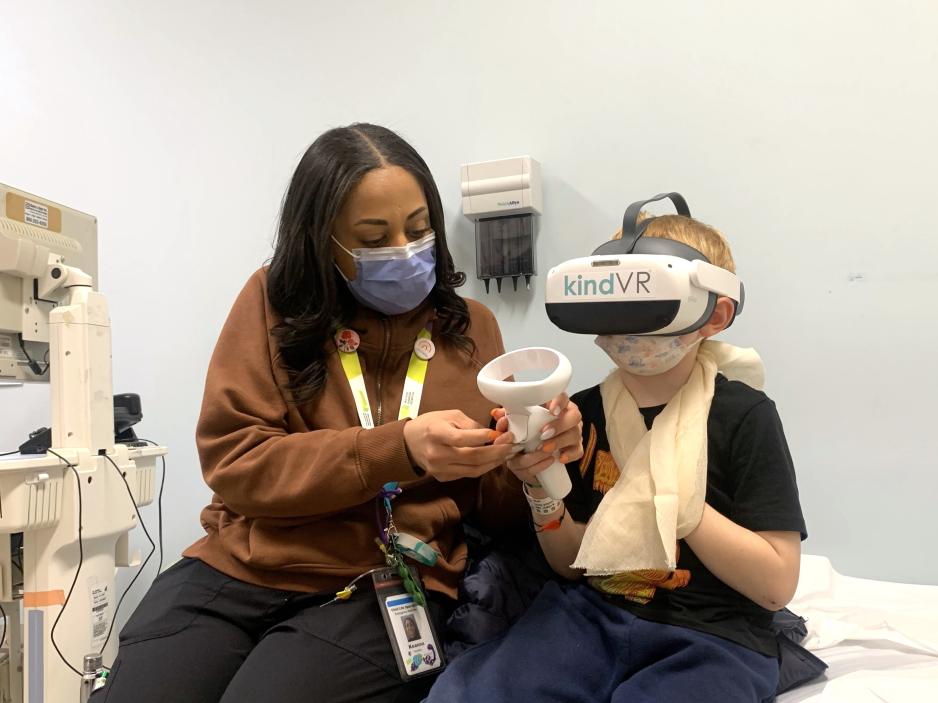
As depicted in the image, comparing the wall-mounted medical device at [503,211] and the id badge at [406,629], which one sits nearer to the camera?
the id badge at [406,629]

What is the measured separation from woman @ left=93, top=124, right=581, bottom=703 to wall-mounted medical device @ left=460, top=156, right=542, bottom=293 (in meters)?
0.29

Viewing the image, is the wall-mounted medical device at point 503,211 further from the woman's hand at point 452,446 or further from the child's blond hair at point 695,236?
the woman's hand at point 452,446

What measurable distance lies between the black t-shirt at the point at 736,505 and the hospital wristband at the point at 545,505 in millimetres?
168

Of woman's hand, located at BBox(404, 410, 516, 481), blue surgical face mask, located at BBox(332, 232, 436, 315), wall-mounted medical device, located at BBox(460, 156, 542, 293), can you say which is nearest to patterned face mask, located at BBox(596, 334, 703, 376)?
woman's hand, located at BBox(404, 410, 516, 481)

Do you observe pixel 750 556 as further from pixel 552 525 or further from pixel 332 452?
pixel 332 452

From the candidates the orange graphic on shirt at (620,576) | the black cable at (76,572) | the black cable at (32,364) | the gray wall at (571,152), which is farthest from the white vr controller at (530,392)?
the black cable at (32,364)

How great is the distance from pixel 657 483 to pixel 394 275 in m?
0.56

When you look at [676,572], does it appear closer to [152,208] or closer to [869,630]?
[869,630]

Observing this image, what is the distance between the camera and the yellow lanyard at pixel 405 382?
1.20m

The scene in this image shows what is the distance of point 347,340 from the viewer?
1.24m

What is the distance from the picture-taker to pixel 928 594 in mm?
1283

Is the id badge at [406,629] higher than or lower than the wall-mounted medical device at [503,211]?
lower

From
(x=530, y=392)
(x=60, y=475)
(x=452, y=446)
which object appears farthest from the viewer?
(x=60, y=475)

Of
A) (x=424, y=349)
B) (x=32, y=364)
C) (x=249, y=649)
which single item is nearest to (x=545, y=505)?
(x=424, y=349)
